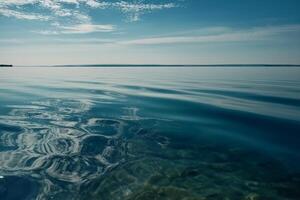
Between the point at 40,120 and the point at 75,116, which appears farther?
the point at 75,116

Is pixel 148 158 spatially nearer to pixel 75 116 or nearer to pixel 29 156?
pixel 29 156

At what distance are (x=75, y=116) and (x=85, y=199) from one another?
8.55 metres

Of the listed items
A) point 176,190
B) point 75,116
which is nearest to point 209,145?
point 176,190

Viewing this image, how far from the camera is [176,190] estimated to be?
6.74 metres

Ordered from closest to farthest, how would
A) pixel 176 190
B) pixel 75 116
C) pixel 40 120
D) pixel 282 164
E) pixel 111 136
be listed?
pixel 176 190 < pixel 282 164 < pixel 111 136 < pixel 40 120 < pixel 75 116

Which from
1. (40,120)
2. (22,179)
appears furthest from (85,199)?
(40,120)

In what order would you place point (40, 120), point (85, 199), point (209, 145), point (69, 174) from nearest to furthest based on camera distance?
point (85, 199)
point (69, 174)
point (209, 145)
point (40, 120)

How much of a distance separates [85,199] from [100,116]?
27.1 ft

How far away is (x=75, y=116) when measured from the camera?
14.3m

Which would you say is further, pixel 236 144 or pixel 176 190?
pixel 236 144

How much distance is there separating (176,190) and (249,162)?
10.1 feet

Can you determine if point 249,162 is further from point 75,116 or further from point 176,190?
point 75,116

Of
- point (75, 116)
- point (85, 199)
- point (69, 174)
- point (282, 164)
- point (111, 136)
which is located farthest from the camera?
point (75, 116)

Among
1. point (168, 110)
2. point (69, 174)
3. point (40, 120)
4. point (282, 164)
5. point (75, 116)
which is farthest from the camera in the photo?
point (168, 110)
